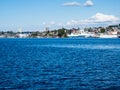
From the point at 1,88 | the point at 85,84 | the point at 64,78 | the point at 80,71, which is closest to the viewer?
the point at 1,88

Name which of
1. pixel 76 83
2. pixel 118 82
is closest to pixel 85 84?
pixel 76 83

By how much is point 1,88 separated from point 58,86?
5074 millimetres

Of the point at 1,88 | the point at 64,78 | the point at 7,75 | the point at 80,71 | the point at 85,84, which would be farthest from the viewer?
the point at 80,71

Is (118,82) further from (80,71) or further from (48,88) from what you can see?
(80,71)

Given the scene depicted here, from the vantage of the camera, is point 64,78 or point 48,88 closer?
point 48,88

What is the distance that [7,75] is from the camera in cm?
4066

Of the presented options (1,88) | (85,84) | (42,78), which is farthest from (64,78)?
(1,88)

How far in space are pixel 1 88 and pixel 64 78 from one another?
27.7 feet

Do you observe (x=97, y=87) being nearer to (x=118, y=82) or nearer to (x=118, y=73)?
(x=118, y=82)

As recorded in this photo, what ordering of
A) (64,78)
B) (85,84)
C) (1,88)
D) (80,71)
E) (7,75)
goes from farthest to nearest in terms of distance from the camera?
(80,71), (7,75), (64,78), (85,84), (1,88)

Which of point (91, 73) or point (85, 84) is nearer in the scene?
point (85, 84)

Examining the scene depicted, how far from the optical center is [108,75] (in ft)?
131

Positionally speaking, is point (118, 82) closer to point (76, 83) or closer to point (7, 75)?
point (76, 83)

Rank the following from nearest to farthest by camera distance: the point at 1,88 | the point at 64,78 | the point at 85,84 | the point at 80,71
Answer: the point at 1,88
the point at 85,84
the point at 64,78
the point at 80,71
